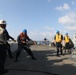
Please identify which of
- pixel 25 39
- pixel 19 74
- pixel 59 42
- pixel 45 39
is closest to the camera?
pixel 19 74

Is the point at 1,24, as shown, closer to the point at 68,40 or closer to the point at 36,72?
the point at 36,72

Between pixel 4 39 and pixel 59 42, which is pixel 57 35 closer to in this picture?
pixel 59 42

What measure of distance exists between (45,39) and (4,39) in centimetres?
4294

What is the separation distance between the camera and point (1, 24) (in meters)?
12.7

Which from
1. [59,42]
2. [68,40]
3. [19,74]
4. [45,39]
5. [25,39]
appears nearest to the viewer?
[19,74]

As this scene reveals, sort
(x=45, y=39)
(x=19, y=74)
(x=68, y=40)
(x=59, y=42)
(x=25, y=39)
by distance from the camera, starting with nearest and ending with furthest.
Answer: (x=19, y=74) → (x=25, y=39) → (x=59, y=42) → (x=68, y=40) → (x=45, y=39)

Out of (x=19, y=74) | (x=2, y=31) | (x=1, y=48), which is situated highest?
(x=2, y=31)

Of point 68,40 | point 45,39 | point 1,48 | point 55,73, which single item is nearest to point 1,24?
point 1,48

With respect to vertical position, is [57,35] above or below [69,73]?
above

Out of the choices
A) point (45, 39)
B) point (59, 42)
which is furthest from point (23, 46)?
point (45, 39)

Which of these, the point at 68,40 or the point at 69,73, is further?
the point at 68,40

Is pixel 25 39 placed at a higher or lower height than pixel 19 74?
higher

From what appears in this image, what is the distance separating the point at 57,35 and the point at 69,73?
30.7 ft

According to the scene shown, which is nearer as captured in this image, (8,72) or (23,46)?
(8,72)
